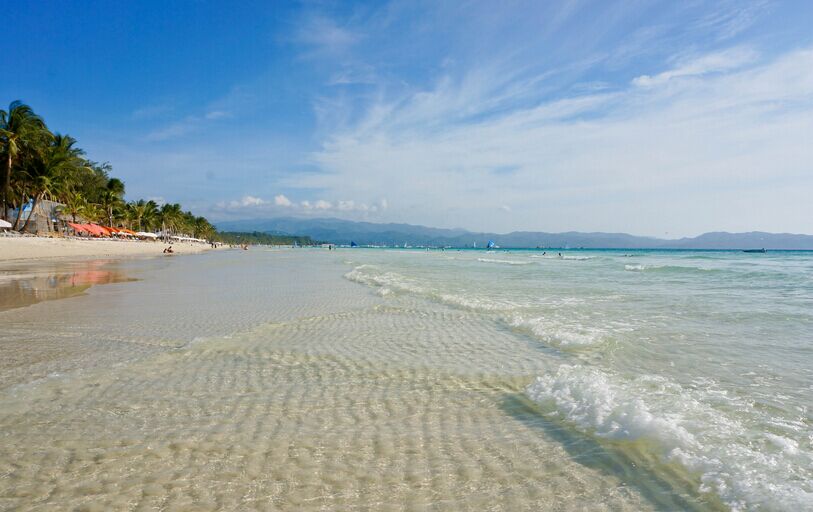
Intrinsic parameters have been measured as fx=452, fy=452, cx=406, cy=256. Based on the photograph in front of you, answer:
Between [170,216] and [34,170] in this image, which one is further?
[170,216]

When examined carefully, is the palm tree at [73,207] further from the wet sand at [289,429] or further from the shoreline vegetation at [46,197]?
the wet sand at [289,429]

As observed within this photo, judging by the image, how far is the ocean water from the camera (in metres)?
3.28

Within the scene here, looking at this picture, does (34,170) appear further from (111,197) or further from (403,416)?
(403,416)

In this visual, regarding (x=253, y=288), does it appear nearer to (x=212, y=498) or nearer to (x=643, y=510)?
(x=212, y=498)

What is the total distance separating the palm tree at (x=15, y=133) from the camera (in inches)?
1897

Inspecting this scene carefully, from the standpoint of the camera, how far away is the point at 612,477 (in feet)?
11.5

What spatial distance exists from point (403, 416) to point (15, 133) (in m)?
63.6

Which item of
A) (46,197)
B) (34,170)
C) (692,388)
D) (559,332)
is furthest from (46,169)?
(692,388)

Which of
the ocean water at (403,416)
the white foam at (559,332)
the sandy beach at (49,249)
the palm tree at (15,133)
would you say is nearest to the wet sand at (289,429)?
the ocean water at (403,416)

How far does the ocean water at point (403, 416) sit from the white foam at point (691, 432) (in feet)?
0.07

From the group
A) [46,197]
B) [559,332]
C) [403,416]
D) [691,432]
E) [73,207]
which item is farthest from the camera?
[46,197]

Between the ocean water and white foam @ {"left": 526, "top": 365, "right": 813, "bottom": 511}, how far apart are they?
22 mm

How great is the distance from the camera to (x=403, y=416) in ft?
15.6

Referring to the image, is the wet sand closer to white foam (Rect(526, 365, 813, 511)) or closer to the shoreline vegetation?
white foam (Rect(526, 365, 813, 511))
